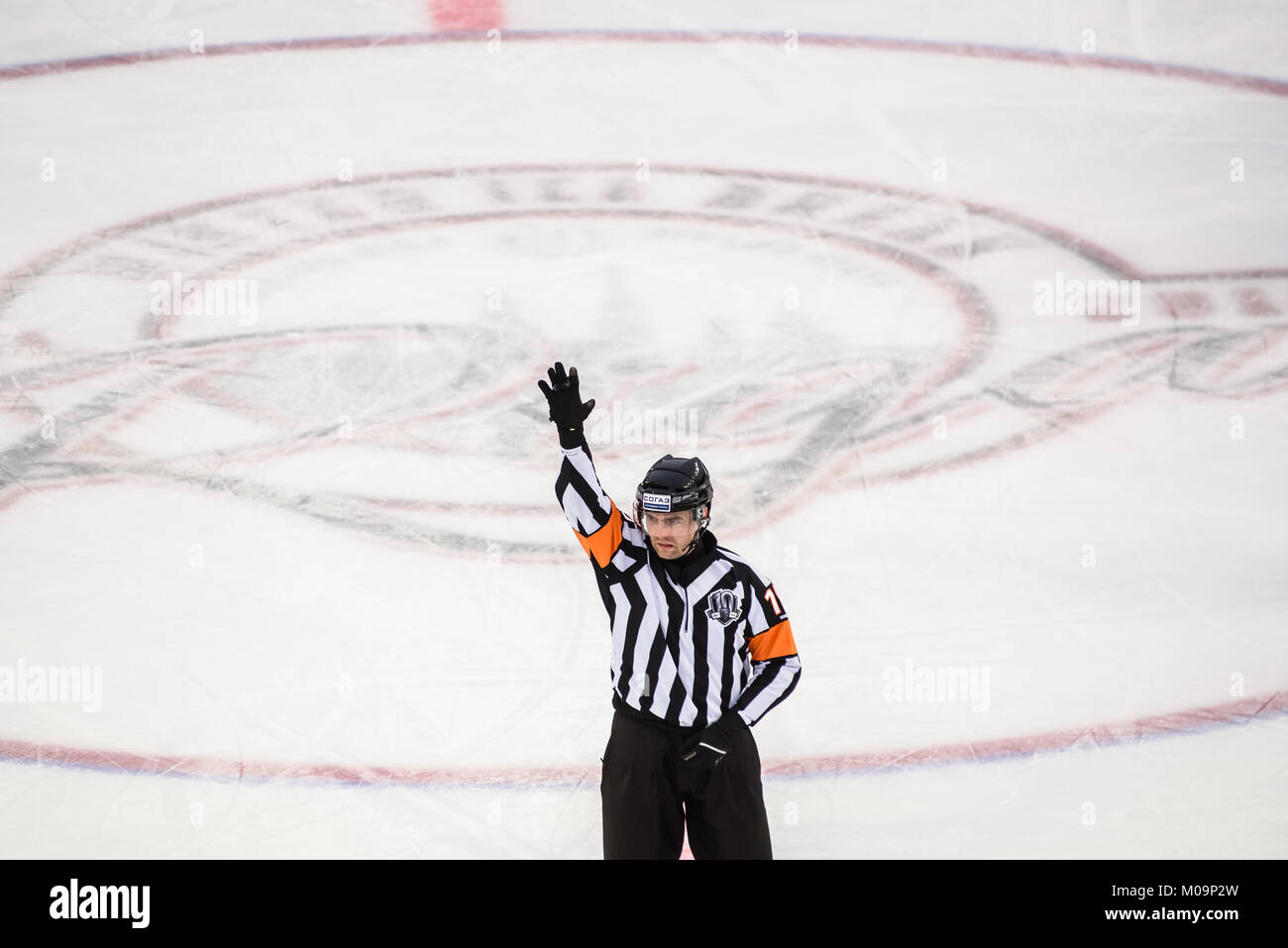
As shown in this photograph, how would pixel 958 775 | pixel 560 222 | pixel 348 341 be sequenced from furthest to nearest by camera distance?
pixel 560 222
pixel 348 341
pixel 958 775

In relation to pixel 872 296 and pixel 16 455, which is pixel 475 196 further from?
pixel 16 455

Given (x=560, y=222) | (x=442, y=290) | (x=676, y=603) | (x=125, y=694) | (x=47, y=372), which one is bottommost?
(x=125, y=694)

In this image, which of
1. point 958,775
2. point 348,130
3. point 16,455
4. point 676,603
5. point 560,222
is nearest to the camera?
point 676,603

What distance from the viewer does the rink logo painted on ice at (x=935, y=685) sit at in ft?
11.4

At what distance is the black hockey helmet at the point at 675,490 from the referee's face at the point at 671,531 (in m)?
0.01

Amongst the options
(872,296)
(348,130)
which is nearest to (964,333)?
(872,296)

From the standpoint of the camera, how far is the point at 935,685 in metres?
3.48

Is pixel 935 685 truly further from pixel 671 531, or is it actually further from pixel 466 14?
pixel 466 14

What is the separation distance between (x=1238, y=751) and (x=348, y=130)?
156 inches

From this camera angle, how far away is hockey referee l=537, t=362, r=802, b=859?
2.42 metres

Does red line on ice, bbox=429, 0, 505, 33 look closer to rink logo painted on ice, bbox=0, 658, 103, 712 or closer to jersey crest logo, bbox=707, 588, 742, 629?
rink logo painted on ice, bbox=0, 658, 103, 712
